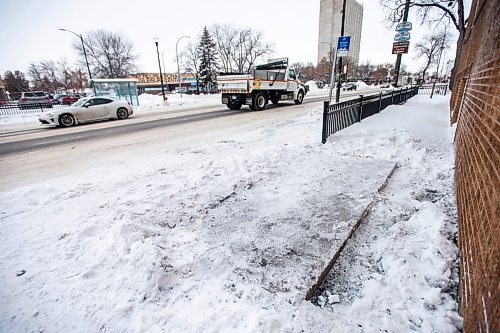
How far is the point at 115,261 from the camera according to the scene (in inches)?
102

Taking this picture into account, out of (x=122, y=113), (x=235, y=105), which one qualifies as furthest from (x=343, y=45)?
(x=122, y=113)

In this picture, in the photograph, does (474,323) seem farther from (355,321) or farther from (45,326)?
(45,326)

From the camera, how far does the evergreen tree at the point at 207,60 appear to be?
49.0 metres

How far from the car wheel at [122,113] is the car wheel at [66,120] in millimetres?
2324

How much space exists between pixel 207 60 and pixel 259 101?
127ft

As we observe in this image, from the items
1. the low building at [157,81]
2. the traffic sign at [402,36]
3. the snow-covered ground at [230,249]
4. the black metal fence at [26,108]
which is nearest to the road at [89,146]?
the snow-covered ground at [230,249]

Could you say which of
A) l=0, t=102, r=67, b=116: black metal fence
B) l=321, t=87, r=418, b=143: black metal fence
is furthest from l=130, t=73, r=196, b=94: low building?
l=321, t=87, r=418, b=143: black metal fence

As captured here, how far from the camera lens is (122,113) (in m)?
14.9

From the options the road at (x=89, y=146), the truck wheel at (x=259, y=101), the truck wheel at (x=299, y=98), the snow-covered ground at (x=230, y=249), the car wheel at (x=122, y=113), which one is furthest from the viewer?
the truck wheel at (x=299, y=98)

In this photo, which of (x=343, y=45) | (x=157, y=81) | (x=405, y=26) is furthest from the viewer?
(x=157, y=81)

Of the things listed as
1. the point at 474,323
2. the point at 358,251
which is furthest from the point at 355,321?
the point at 358,251

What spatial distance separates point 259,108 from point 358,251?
46.6ft

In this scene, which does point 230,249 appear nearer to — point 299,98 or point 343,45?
point 343,45

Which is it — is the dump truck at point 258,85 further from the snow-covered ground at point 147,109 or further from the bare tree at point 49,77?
the bare tree at point 49,77
